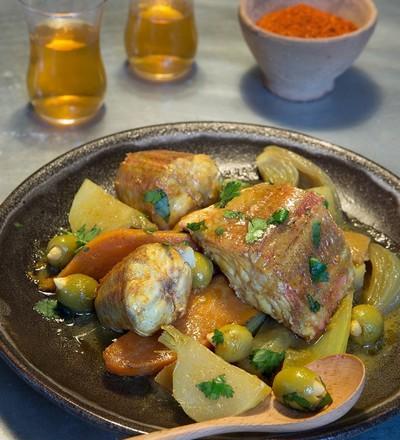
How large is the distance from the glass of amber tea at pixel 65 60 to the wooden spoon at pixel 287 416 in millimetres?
1348

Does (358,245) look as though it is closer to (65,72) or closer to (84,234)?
(84,234)

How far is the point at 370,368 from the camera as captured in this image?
1.56 meters

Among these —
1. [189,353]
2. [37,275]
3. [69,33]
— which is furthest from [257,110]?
[189,353]

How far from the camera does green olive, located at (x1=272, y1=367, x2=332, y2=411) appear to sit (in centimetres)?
137


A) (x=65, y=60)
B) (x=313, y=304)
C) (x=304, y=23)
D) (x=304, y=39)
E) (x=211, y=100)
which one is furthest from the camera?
(x=211, y=100)

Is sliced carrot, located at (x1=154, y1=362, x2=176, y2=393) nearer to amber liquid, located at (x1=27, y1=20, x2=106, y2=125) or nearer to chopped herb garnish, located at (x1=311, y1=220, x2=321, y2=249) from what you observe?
chopped herb garnish, located at (x1=311, y1=220, x2=321, y2=249)

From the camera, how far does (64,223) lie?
1.93m

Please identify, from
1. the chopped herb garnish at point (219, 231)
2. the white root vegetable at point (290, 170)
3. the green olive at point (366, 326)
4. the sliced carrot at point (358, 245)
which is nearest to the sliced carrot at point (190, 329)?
the chopped herb garnish at point (219, 231)

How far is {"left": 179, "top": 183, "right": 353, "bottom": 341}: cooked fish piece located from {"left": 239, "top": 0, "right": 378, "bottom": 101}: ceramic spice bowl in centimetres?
91

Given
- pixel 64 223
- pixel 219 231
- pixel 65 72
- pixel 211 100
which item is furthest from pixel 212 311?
pixel 211 100

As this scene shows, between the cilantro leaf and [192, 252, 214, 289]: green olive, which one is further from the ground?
[192, 252, 214, 289]: green olive

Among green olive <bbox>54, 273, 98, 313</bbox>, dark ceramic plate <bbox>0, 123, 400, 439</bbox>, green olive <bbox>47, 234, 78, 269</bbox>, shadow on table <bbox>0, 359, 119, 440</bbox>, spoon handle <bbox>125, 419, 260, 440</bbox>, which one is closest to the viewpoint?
spoon handle <bbox>125, 419, 260, 440</bbox>

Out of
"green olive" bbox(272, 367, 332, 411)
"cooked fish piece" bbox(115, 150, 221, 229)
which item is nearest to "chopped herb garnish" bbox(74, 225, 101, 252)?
"cooked fish piece" bbox(115, 150, 221, 229)

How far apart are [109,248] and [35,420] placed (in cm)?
40
